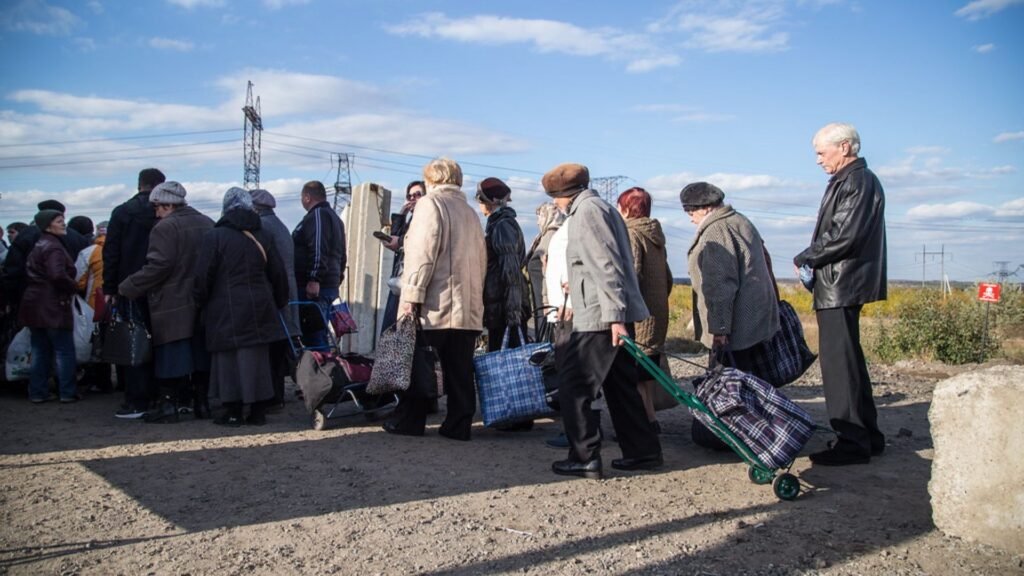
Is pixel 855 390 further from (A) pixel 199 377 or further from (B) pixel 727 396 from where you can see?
(A) pixel 199 377

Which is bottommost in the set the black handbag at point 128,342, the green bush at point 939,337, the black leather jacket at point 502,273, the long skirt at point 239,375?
the green bush at point 939,337

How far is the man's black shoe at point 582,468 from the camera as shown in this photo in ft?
17.3

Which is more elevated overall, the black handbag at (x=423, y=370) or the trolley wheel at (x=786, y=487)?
the black handbag at (x=423, y=370)

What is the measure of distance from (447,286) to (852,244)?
2.74 m

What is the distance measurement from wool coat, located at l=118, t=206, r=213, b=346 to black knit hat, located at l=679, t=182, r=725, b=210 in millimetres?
3851

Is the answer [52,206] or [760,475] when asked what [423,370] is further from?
[52,206]

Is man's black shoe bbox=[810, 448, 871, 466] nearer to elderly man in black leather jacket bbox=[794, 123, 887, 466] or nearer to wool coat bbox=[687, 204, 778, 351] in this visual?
elderly man in black leather jacket bbox=[794, 123, 887, 466]

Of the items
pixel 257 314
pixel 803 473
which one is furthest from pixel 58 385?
pixel 803 473

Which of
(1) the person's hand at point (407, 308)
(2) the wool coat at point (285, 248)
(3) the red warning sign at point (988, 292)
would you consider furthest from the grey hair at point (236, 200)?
(3) the red warning sign at point (988, 292)

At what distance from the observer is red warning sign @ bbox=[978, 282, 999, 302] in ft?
44.7

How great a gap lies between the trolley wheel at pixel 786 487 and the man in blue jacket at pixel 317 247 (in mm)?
4816

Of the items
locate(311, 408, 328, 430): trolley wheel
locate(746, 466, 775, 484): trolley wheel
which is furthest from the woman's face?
locate(746, 466, 775, 484): trolley wheel

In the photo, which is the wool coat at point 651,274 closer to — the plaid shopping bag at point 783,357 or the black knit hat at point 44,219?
the plaid shopping bag at point 783,357

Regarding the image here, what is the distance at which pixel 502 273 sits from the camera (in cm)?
677
